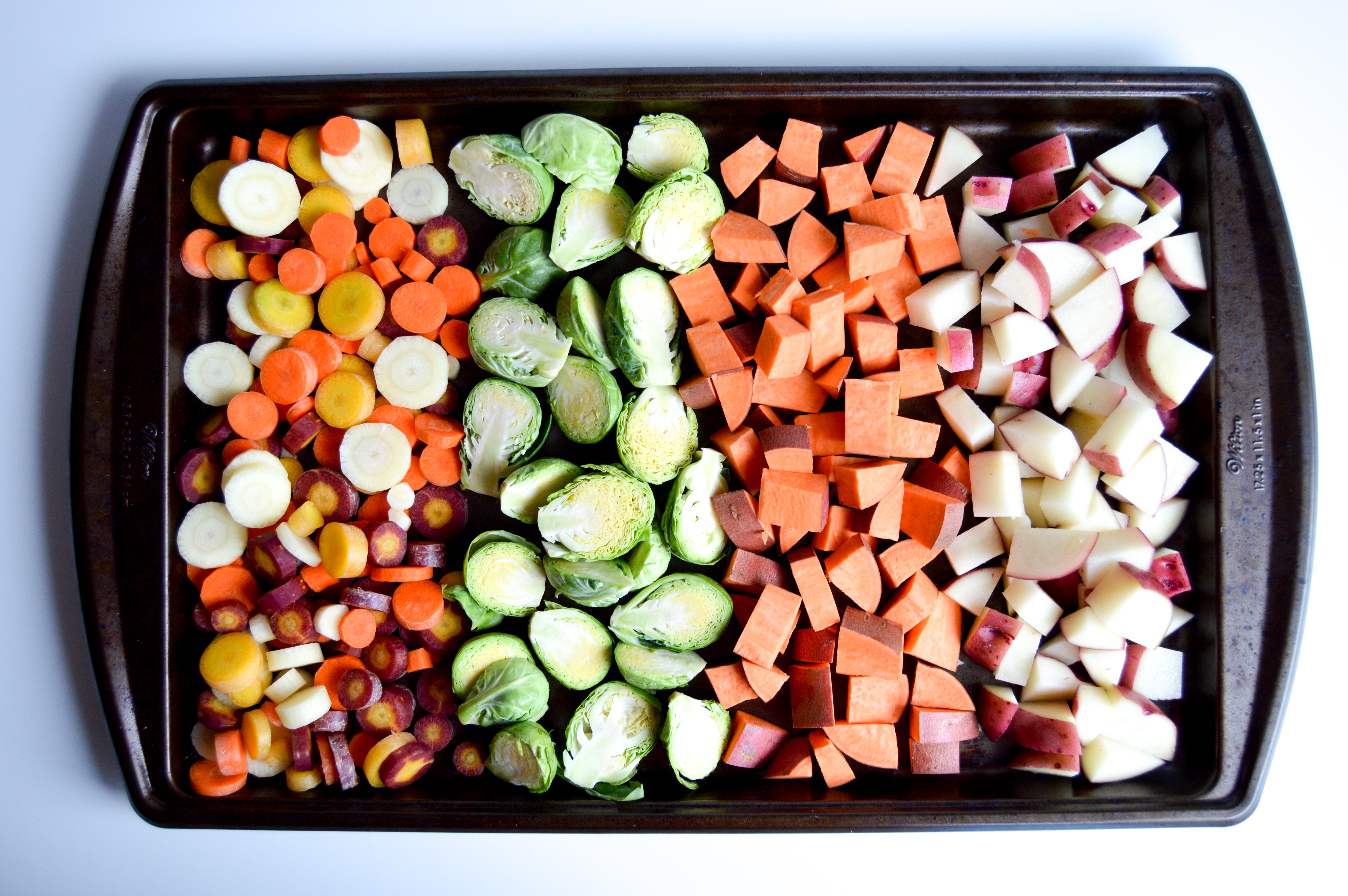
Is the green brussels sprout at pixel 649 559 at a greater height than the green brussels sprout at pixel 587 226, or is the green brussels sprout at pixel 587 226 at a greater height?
the green brussels sprout at pixel 587 226

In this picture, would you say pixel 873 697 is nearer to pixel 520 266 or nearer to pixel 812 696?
pixel 812 696

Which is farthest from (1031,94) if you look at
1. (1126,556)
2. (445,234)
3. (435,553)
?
(435,553)

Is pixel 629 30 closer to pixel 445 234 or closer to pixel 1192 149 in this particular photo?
pixel 445 234

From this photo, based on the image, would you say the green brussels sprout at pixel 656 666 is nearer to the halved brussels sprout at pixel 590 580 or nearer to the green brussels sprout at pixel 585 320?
the halved brussels sprout at pixel 590 580

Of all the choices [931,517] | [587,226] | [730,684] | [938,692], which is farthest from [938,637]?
[587,226]

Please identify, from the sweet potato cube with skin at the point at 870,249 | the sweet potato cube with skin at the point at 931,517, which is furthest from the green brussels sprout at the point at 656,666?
the sweet potato cube with skin at the point at 870,249

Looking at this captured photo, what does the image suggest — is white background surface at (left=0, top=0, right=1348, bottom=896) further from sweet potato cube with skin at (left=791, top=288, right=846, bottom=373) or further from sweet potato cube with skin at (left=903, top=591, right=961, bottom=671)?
sweet potato cube with skin at (left=791, top=288, right=846, bottom=373)
